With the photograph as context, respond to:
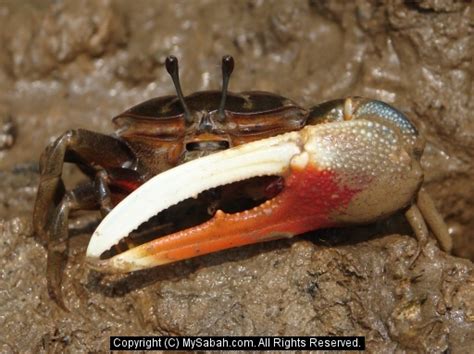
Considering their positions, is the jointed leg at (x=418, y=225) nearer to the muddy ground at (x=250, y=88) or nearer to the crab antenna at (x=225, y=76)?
the muddy ground at (x=250, y=88)

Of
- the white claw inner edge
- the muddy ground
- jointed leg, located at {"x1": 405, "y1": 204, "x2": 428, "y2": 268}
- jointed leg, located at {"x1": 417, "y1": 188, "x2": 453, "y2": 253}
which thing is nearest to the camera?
the white claw inner edge

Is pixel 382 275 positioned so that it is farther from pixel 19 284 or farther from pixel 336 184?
pixel 19 284

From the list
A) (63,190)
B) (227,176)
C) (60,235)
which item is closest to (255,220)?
(227,176)

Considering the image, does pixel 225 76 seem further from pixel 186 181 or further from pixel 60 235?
pixel 60 235

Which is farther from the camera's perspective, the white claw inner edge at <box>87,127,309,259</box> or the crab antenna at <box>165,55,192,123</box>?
the crab antenna at <box>165,55,192,123</box>

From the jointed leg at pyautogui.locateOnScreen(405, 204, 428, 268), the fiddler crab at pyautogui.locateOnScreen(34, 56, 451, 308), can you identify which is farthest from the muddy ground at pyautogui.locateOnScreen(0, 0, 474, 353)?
the fiddler crab at pyautogui.locateOnScreen(34, 56, 451, 308)

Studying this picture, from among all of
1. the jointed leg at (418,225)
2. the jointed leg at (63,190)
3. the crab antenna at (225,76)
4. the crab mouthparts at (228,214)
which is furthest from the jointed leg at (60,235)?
the jointed leg at (418,225)

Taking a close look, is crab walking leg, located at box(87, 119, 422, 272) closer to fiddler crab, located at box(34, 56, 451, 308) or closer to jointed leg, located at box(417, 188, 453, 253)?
fiddler crab, located at box(34, 56, 451, 308)
